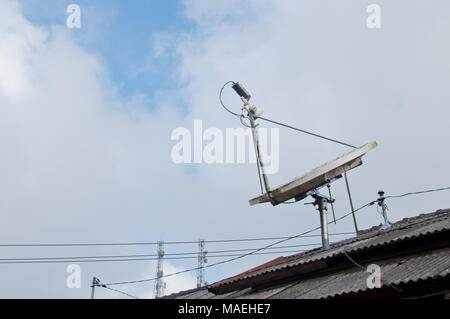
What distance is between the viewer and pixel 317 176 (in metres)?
11.4

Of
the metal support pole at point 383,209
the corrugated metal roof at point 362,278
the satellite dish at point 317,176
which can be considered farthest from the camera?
the metal support pole at point 383,209

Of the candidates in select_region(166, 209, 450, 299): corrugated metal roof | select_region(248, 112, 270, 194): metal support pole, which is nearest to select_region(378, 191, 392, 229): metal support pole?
A: select_region(166, 209, 450, 299): corrugated metal roof

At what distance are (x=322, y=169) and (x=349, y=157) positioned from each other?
28.1 inches

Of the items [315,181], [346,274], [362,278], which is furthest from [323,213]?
[362,278]

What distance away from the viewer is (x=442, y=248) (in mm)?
8062

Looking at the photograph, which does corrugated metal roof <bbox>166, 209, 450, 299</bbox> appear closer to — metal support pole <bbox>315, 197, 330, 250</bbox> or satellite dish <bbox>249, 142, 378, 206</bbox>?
metal support pole <bbox>315, 197, 330, 250</bbox>

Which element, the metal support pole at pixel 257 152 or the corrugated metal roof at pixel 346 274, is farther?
the metal support pole at pixel 257 152

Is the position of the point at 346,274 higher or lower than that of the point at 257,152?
lower

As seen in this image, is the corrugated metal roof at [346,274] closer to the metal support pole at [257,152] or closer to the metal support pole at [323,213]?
the metal support pole at [323,213]

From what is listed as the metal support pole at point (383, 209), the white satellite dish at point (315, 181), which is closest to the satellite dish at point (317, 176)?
the white satellite dish at point (315, 181)

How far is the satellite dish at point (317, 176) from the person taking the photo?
11.2m

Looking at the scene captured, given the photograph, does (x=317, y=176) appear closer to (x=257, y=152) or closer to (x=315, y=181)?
(x=315, y=181)
